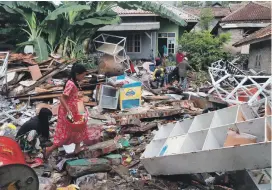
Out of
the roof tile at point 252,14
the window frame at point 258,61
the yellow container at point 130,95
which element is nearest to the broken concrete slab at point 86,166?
the yellow container at point 130,95

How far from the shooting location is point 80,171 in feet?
13.9

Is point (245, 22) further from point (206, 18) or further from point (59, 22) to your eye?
point (59, 22)

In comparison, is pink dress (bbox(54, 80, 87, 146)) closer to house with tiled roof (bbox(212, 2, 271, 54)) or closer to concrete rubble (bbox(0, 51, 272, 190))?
concrete rubble (bbox(0, 51, 272, 190))

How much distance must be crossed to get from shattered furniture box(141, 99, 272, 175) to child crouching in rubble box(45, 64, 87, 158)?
114 centimetres

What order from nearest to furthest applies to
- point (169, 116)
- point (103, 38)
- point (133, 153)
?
point (133, 153), point (169, 116), point (103, 38)

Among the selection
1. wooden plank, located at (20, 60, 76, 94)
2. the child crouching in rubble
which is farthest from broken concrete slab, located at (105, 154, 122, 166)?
wooden plank, located at (20, 60, 76, 94)

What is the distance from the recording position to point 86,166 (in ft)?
14.0

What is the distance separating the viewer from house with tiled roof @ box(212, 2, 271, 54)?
17.7 m

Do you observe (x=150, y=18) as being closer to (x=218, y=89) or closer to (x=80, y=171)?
(x=218, y=89)

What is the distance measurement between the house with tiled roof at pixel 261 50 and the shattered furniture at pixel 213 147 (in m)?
6.89

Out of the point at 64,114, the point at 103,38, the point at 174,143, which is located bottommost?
the point at 174,143

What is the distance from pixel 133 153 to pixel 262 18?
15.1m

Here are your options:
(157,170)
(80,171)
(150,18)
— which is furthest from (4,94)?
(150,18)

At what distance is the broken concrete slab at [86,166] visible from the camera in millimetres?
4219
